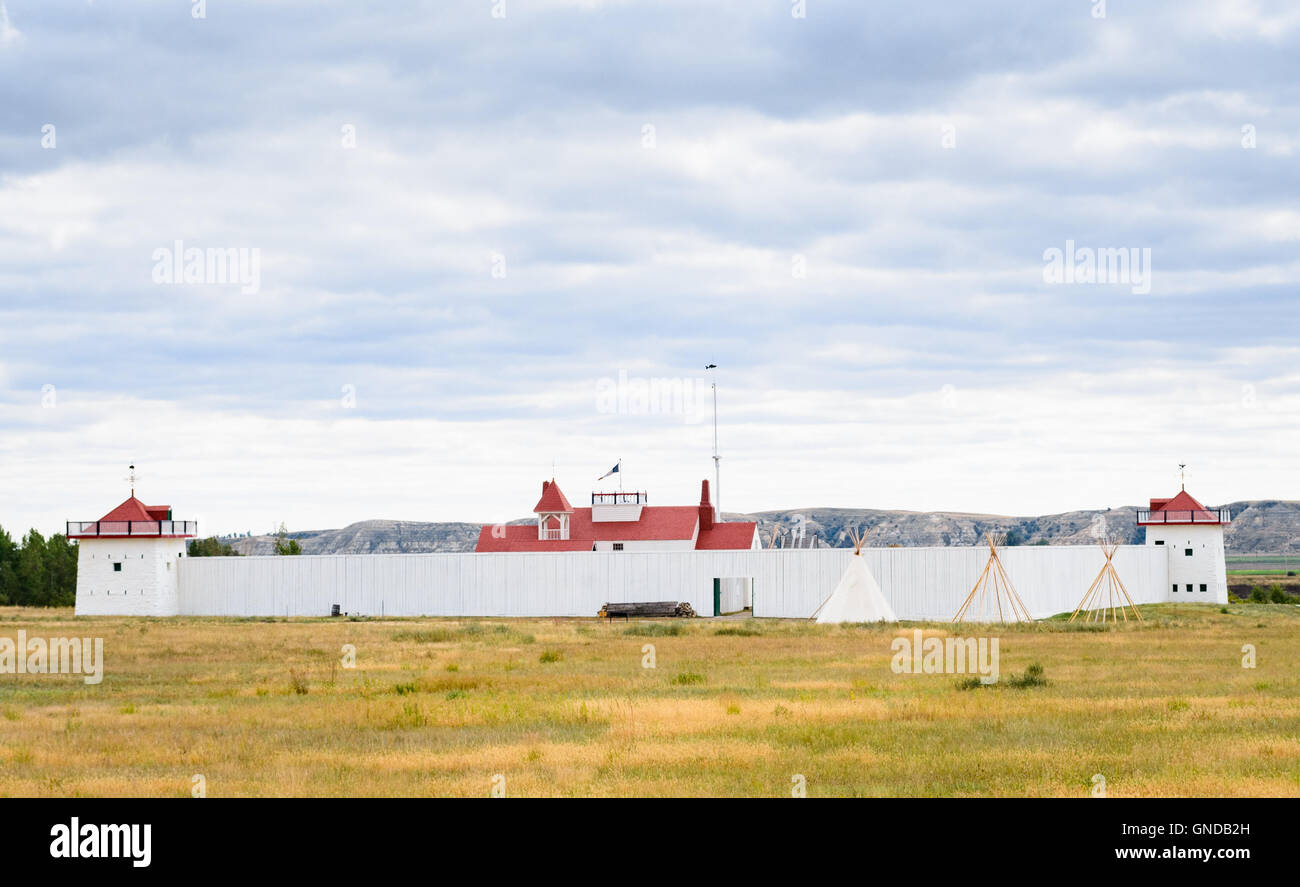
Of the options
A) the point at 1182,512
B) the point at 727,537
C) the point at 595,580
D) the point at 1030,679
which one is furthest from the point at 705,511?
the point at 1030,679

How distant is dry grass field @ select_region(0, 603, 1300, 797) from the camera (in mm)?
14539

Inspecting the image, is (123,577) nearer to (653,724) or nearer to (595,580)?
(595,580)

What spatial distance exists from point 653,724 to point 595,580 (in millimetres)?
43112

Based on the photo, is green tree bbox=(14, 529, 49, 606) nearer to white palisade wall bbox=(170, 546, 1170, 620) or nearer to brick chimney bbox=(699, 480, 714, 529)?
white palisade wall bbox=(170, 546, 1170, 620)

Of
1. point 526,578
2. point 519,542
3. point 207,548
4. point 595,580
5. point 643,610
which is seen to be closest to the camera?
point 643,610

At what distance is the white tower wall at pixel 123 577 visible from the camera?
214 ft

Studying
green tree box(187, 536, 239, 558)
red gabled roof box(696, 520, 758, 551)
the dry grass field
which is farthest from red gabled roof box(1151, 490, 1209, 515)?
green tree box(187, 536, 239, 558)

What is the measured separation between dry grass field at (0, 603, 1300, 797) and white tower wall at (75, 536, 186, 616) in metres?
31.9

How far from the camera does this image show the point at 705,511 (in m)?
77.5

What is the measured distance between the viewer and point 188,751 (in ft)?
55.6
